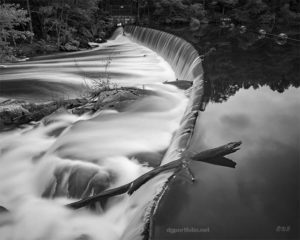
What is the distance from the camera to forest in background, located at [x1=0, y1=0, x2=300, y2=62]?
914 inches

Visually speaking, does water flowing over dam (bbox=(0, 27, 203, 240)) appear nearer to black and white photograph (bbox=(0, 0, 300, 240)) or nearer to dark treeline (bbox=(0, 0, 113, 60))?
black and white photograph (bbox=(0, 0, 300, 240))

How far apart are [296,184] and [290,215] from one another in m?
0.76

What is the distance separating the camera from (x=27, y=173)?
5.89m

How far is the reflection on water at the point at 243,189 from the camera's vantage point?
11.9ft

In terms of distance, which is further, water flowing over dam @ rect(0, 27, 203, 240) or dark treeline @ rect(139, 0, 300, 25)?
dark treeline @ rect(139, 0, 300, 25)

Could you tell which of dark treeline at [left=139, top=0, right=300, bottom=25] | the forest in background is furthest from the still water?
dark treeline at [left=139, top=0, right=300, bottom=25]

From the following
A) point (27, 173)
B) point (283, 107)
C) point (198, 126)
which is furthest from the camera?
point (283, 107)

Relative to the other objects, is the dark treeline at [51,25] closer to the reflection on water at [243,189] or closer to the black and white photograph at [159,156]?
the black and white photograph at [159,156]

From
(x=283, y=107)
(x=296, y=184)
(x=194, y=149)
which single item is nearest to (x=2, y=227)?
(x=194, y=149)

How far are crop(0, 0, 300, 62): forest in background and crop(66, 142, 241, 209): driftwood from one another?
1616 cm

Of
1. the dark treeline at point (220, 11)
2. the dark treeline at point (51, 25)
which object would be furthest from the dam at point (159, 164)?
the dark treeline at point (220, 11)

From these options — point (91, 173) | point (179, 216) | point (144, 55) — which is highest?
point (179, 216)

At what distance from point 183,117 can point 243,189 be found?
144 inches

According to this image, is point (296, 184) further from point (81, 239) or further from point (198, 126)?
point (81, 239)
